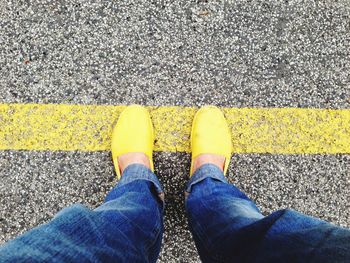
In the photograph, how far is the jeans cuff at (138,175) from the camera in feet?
5.96

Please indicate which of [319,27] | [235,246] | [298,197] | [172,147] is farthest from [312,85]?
[235,246]

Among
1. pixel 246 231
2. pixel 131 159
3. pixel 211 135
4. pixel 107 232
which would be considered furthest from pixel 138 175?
pixel 246 231

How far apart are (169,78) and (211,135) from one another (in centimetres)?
34

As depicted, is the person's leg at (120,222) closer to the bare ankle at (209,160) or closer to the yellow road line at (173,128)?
the yellow road line at (173,128)

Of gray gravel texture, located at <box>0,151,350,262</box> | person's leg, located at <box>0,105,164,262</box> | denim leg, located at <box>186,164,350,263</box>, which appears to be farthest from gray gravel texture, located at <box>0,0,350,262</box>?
denim leg, located at <box>186,164,350,263</box>

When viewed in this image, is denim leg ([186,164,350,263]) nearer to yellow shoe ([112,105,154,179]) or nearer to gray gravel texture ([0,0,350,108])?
yellow shoe ([112,105,154,179])

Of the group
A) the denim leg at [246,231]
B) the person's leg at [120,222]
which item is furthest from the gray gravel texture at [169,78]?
the denim leg at [246,231]

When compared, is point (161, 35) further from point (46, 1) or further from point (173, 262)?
point (173, 262)

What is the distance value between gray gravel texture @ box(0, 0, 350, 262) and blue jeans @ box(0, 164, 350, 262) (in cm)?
25

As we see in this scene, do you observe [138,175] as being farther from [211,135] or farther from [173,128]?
[211,135]

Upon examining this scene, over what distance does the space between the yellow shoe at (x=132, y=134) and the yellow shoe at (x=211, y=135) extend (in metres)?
0.22

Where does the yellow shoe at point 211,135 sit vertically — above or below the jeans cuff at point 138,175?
above

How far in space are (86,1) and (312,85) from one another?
1160 mm

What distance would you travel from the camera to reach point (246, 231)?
1325 mm
